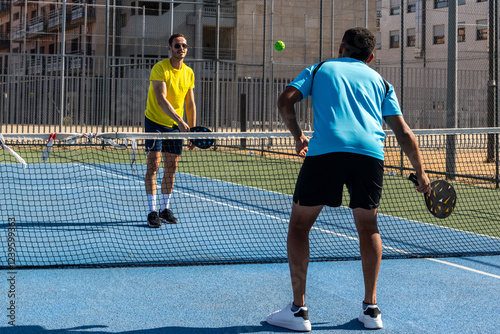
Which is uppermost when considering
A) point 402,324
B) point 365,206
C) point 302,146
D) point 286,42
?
point 286,42

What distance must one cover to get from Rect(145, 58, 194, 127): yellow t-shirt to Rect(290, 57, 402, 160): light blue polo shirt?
3.56 m

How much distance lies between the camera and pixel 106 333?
3.86 m

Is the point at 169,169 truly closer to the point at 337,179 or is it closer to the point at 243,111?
the point at 337,179

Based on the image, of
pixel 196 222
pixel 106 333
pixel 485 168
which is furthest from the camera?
pixel 485 168

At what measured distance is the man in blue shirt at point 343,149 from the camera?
12.7ft

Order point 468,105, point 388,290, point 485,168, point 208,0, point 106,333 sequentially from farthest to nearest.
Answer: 1. point 208,0
2. point 468,105
3. point 485,168
4. point 388,290
5. point 106,333

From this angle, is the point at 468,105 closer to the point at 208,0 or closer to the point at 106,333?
the point at 106,333

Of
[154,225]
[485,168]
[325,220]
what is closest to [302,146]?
[154,225]

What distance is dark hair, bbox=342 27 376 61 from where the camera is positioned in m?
3.99

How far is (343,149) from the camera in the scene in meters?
3.85

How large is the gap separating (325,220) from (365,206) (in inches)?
168

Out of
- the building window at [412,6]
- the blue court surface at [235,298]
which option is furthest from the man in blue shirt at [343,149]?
the building window at [412,6]

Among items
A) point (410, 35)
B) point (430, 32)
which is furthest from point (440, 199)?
point (430, 32)

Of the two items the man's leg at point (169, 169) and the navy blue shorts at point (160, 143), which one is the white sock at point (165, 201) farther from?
the navy blue shorts at point (160, 143)
